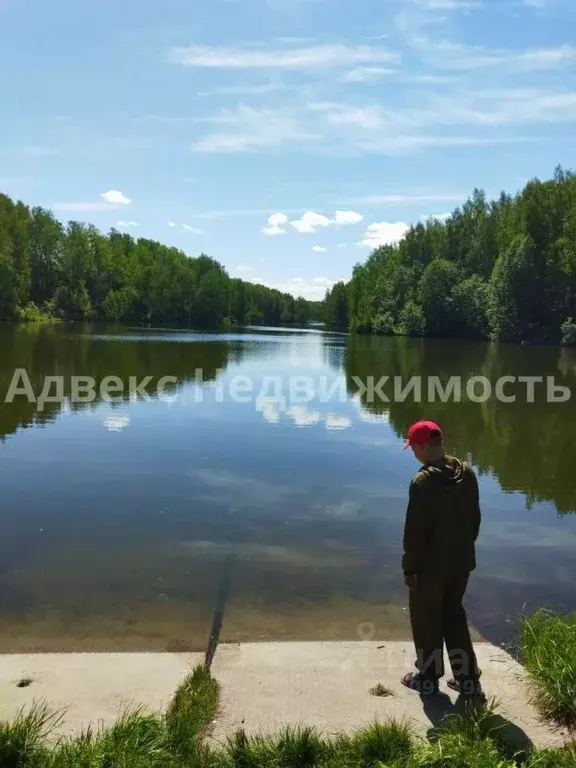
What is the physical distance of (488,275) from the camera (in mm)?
97188

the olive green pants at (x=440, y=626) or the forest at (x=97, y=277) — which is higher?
the forest at (x=97, y=277)

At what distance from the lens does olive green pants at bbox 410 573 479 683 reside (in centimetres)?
476

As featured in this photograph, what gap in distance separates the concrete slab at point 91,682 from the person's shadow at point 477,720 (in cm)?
173

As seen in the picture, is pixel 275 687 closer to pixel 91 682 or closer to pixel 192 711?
pixel 192 711

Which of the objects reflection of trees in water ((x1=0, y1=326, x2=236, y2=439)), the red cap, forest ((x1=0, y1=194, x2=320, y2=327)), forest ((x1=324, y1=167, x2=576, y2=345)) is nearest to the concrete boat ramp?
the red cap

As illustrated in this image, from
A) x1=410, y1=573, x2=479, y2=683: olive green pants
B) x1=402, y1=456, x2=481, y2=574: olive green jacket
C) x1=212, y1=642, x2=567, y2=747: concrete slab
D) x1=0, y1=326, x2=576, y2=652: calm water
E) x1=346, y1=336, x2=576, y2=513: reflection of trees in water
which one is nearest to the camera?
x1=212, y1=642, x2=567, y2=747: concrete slab

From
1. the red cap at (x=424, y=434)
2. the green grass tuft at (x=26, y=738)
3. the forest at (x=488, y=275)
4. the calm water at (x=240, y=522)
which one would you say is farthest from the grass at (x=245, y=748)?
the forest at (x=488, y=275)

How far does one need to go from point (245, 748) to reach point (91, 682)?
1421 mm

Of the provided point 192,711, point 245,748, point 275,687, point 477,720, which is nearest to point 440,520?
point 477,720

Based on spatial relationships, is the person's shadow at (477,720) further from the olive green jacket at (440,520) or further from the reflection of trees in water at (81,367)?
the reflection of trees in water at (81,367)

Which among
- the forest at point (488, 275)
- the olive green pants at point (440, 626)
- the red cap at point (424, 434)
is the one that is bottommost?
the olive green pants at point (440, 626)

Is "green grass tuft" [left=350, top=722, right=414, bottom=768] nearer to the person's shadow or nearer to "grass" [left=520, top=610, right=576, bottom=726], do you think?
the person's shadow

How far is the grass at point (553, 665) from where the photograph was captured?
4.44 metres

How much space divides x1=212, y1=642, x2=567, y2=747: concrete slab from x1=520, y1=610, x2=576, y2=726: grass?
0.11m
